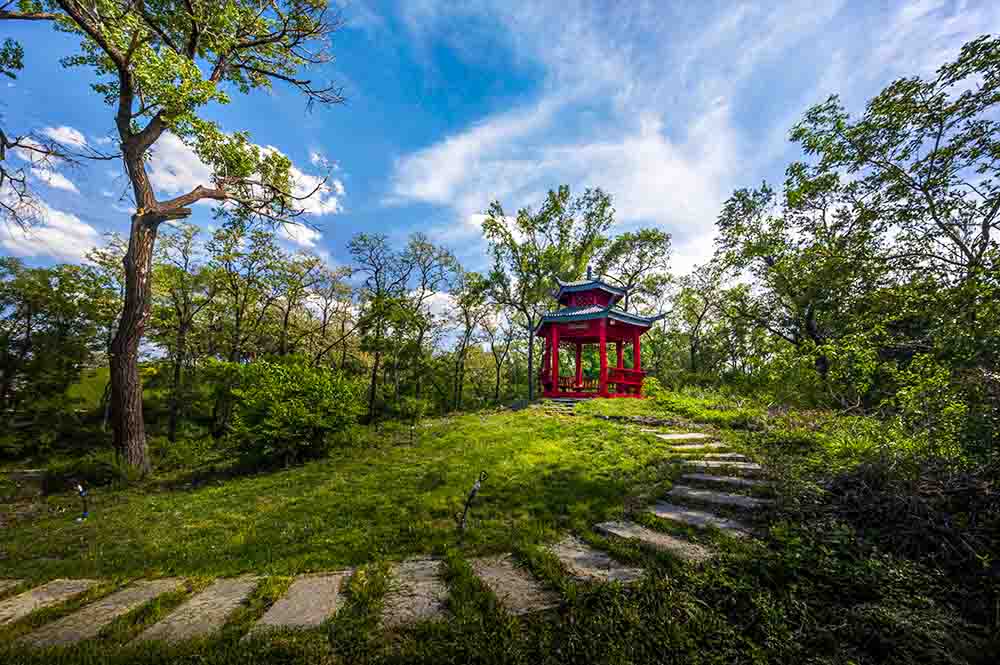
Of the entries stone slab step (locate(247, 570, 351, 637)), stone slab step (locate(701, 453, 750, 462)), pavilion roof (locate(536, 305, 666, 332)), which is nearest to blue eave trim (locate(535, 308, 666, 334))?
pavilion roof (locate(536, 305, 666, 332))

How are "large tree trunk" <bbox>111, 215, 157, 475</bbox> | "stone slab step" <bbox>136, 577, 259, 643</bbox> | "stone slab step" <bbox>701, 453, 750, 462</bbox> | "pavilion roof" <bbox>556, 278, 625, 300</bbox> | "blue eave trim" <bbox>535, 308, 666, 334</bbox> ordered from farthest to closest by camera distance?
"pavilion roof" <bbox>556, 278, 625, 300</bbox>, "blue eave trim" <bbox>535, 308, 666, 334</bbox>, "large tree trunk" <bbox>111, 215, 157, 475</bbox>, "stone slab step" <bbox>701, 453, 750, 462</bbox>, "stone slab step" <bbox>136, 577, 259, 643</bbox>

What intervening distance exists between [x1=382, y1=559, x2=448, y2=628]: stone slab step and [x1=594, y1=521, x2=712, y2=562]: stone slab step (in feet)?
4.98

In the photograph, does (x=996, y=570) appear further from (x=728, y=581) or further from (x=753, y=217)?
(x=753, y=217)

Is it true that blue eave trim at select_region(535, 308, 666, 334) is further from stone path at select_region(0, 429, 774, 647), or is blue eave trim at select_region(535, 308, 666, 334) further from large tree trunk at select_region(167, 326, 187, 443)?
large tree trunk at select_region(167, 326, 187, 443)

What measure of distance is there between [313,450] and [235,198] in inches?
230

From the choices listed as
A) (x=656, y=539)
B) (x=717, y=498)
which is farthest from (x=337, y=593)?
(x=717, y=498)

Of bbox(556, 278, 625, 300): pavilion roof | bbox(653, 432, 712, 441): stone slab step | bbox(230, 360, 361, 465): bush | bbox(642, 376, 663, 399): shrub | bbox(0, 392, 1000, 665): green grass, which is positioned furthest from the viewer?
bbox(556, 278, 625, 300): pavilion roof

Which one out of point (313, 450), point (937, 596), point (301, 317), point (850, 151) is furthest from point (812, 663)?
point (301, 317)

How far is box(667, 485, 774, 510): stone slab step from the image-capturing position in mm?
3070

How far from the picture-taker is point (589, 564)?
245 centimetres

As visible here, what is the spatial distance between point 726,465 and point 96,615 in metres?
6.00

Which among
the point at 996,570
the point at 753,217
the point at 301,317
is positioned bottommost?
the point at 996,570

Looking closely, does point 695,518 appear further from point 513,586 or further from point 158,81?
point 158,81

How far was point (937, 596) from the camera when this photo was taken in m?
1.85
